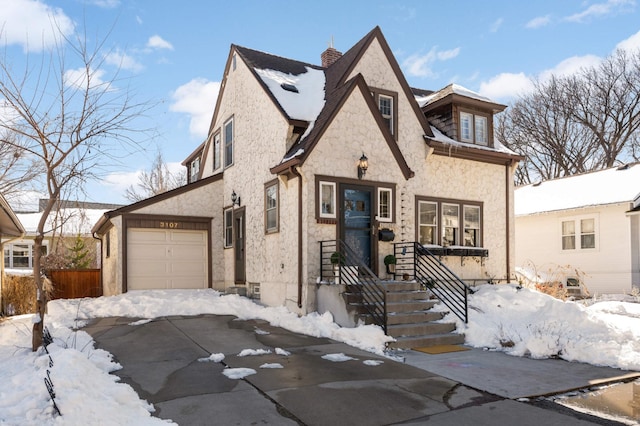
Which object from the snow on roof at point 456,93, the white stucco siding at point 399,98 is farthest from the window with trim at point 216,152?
the snow on roof at point 456,93

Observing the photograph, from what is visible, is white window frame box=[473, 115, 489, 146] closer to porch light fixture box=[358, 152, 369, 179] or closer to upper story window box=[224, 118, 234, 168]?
porch light fixture box=[358, 152, 369, 179]

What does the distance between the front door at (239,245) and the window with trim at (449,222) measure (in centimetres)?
540

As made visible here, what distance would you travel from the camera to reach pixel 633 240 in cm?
1814

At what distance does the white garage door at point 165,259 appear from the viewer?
15352mm

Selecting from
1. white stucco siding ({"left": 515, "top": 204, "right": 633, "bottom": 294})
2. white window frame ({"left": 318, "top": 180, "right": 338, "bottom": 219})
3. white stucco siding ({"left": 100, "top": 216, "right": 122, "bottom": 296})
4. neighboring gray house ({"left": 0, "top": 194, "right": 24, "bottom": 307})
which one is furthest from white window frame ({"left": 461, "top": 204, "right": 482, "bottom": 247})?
neighboring gray house ({"left": 0, "top": 194, "right": 24, "bottom": 307})

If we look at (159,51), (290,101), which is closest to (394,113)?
(290,101)

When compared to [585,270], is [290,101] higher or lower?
higher

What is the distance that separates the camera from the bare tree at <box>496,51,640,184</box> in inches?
1132

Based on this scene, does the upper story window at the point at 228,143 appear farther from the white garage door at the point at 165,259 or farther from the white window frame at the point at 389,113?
the white window frame at the point at 389,113

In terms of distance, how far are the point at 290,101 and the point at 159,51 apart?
4317 mm

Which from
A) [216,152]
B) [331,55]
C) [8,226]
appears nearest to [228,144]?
[216,152]

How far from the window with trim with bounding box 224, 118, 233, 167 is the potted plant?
6.84 meters

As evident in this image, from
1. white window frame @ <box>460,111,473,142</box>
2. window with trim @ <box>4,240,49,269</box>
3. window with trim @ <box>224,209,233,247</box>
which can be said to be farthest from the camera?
window with trim @ <box>4,240,49,269</box>

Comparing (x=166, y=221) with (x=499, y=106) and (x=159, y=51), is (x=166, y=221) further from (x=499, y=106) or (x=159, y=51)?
(x=499, y=106)
